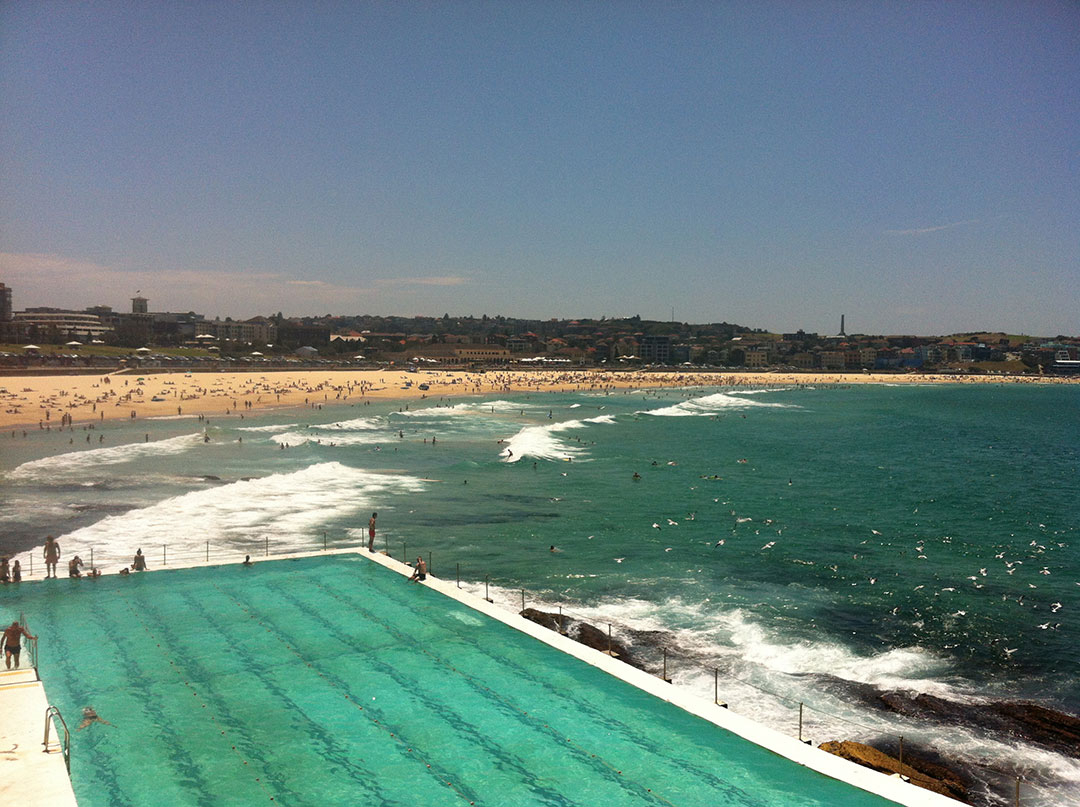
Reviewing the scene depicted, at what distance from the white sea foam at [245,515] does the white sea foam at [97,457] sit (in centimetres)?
1131

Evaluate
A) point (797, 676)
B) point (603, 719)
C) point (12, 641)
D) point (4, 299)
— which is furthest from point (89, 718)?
point (4, 299)

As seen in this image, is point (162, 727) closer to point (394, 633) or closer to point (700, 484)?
point (394, 633)

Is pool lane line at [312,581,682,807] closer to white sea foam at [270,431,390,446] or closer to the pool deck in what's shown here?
the pool deck

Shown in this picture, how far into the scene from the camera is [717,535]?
30875 mm

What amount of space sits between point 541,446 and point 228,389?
2256 inches

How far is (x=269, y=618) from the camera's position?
57.0 feet

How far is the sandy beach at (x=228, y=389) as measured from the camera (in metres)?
69.4

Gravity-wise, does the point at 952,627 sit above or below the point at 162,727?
below

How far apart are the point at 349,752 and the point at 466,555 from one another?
47.5 ft

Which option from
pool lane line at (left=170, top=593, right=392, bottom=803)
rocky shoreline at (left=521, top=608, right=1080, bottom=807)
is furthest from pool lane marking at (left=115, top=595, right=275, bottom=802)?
rocky shoreline at (left=521, top=608, right=1080, bottom=807)

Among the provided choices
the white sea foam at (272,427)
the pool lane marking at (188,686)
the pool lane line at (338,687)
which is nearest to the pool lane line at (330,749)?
the pool lane line at (338,687)

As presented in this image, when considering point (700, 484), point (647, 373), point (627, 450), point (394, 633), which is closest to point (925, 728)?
point (394, 633)

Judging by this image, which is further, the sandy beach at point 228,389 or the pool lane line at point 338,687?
the sandy beach at point 228,389

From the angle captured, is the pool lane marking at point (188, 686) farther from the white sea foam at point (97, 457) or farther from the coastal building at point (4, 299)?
the white sea foam at point (97, 457)
